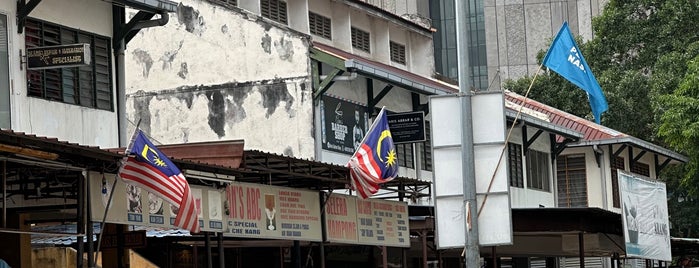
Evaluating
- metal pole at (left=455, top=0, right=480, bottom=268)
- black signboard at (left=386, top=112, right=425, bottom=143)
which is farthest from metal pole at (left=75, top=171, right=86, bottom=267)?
black signboard at (left=386, top=112, right=425, bottom=143)

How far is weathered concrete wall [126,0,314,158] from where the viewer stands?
28.1m

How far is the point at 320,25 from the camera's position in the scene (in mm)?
32875

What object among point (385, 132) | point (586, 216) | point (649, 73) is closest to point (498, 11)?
point (649, 73)

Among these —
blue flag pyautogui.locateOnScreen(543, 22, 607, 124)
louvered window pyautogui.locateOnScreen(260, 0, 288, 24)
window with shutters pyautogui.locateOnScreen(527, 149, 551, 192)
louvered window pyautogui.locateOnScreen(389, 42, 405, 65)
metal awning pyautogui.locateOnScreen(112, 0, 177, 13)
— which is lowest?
window with shutters pyautogui.locateOnScreen(527, 149, 551, 192)

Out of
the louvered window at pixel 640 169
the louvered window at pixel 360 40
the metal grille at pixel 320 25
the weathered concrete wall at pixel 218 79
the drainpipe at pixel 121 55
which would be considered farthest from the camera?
the louvered window at pixel 640 169

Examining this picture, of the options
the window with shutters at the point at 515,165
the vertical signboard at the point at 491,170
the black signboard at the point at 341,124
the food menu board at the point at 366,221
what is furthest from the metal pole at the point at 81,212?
the window with shutters at the point at 515,165

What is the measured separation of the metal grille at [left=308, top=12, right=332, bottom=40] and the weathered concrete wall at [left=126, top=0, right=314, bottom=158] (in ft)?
13.1

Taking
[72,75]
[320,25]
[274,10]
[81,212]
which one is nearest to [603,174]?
[320,25]

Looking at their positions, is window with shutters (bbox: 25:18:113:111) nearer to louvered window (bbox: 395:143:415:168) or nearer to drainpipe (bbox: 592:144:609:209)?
louvered window (bbox: 395:143:415:168)

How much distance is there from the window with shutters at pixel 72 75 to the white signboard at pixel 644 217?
46.4 ft

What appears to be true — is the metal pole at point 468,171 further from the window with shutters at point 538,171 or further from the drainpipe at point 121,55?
the window with shutters at point 538,171

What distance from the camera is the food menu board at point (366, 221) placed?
22297 mm

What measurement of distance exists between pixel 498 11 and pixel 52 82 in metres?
62.5

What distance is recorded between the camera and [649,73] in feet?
171
